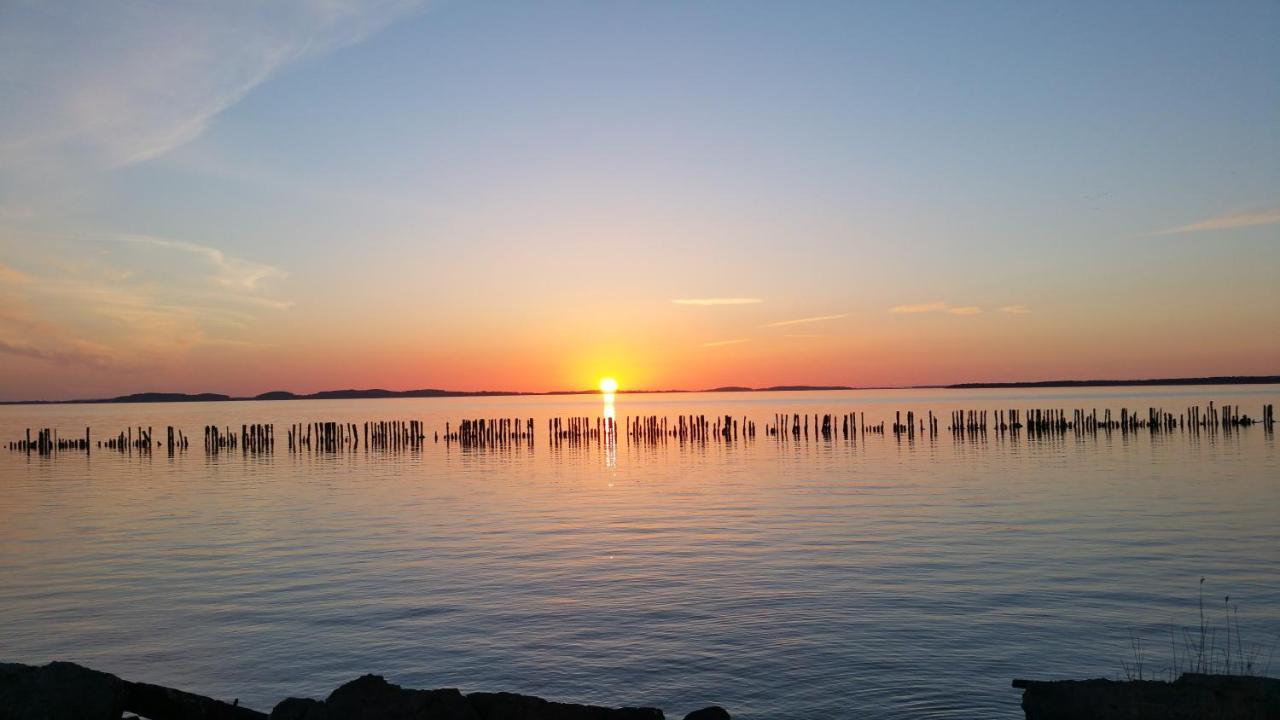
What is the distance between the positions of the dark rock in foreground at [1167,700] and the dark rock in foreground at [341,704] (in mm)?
3191

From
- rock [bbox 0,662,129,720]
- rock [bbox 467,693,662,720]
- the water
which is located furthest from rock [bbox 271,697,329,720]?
the water

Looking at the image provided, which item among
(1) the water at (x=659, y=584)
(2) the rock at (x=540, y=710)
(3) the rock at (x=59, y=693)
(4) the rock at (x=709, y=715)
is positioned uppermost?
(3) the rock at (x=59, y=693)

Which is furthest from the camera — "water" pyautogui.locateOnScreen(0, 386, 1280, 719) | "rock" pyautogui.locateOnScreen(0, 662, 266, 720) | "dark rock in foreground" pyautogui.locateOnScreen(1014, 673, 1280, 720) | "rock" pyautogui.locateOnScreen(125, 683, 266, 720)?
"water" pyautogui.locateOnScreen(0, 386, 1280, 719)

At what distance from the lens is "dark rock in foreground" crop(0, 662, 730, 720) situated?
8.90 m

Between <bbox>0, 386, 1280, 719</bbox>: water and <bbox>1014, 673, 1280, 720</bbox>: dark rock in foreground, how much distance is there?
212 cm

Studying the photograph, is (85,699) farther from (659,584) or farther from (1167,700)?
(659,584)

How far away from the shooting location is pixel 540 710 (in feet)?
29.3

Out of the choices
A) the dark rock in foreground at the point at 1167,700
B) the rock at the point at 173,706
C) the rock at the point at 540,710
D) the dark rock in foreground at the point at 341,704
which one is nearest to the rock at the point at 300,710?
the dark rock in foreground at the point at 341,704

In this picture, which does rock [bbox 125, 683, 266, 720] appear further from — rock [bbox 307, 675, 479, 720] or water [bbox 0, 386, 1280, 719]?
water [bbox 0, 386, 1280, 719]

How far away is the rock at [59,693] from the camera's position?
8930mm

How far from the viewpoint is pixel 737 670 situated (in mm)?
12617

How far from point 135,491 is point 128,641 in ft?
88.9

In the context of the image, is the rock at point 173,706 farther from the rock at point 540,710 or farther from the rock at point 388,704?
the rock at point 540,710

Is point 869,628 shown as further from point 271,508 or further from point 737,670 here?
point 271,508
